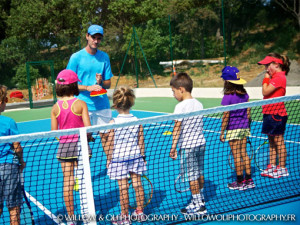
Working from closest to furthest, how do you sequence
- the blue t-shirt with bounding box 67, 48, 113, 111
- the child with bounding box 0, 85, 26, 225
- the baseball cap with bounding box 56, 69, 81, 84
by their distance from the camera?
the child with bounding box 0, 85, 26, 225 → the baseball cap with bounding box 56, 69, 81, 84 → the blue t-shirt with bounding box 67, 48, 113, 111

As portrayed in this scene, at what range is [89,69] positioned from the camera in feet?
13.5

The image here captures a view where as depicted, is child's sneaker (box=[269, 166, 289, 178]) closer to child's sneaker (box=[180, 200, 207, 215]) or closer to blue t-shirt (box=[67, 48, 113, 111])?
child's sneaker (box=[180, 200, 207, 215])

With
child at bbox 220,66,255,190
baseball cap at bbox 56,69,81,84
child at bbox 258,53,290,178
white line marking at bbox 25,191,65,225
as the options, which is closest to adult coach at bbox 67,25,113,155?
baseball cap at bbox 56,69,81,84

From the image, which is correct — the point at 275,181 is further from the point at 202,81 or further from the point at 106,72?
the point at 202,81

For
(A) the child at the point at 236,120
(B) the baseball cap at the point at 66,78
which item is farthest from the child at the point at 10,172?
(A) the child at the point at 236,120

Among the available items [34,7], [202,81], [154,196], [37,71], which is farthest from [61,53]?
[154,196]

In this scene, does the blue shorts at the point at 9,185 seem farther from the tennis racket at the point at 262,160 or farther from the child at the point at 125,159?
the tennis racket at the point at 262,160

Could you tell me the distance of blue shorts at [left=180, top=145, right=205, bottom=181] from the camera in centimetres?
318

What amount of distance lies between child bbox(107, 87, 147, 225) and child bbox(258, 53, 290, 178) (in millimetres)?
1708

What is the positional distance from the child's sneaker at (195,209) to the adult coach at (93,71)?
1.31 metres

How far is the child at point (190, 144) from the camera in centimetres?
317

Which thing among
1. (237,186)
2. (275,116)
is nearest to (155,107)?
(275,116)

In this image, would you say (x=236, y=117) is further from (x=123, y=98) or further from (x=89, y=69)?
(x=89, y=69)

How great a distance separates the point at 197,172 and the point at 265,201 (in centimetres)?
76
